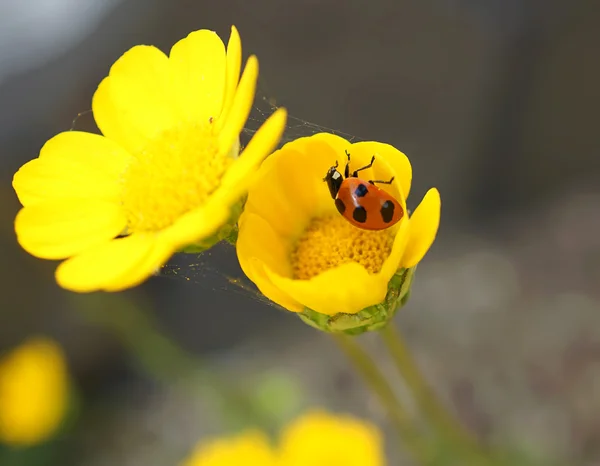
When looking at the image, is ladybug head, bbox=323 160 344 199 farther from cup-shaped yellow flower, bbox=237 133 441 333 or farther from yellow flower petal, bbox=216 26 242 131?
yellow flower petal, bbox=216 26 242 131

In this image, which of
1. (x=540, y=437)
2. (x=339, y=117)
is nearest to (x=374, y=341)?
(x=540, y=437)

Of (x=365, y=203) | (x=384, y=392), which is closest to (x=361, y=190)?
(x=365, y=203)

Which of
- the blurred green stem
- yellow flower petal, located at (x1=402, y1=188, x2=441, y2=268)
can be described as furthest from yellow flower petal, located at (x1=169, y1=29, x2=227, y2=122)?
the blurred green stem

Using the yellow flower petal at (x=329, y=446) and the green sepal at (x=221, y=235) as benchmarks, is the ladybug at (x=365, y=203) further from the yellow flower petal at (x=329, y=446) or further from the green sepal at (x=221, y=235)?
the yellow flower petal at (x=329, y=446)

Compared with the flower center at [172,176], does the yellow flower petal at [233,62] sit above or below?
above

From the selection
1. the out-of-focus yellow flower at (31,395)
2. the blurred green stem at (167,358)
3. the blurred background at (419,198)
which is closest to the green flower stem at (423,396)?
the blurred background at (419,198)

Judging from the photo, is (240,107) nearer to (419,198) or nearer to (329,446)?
(329,446)
